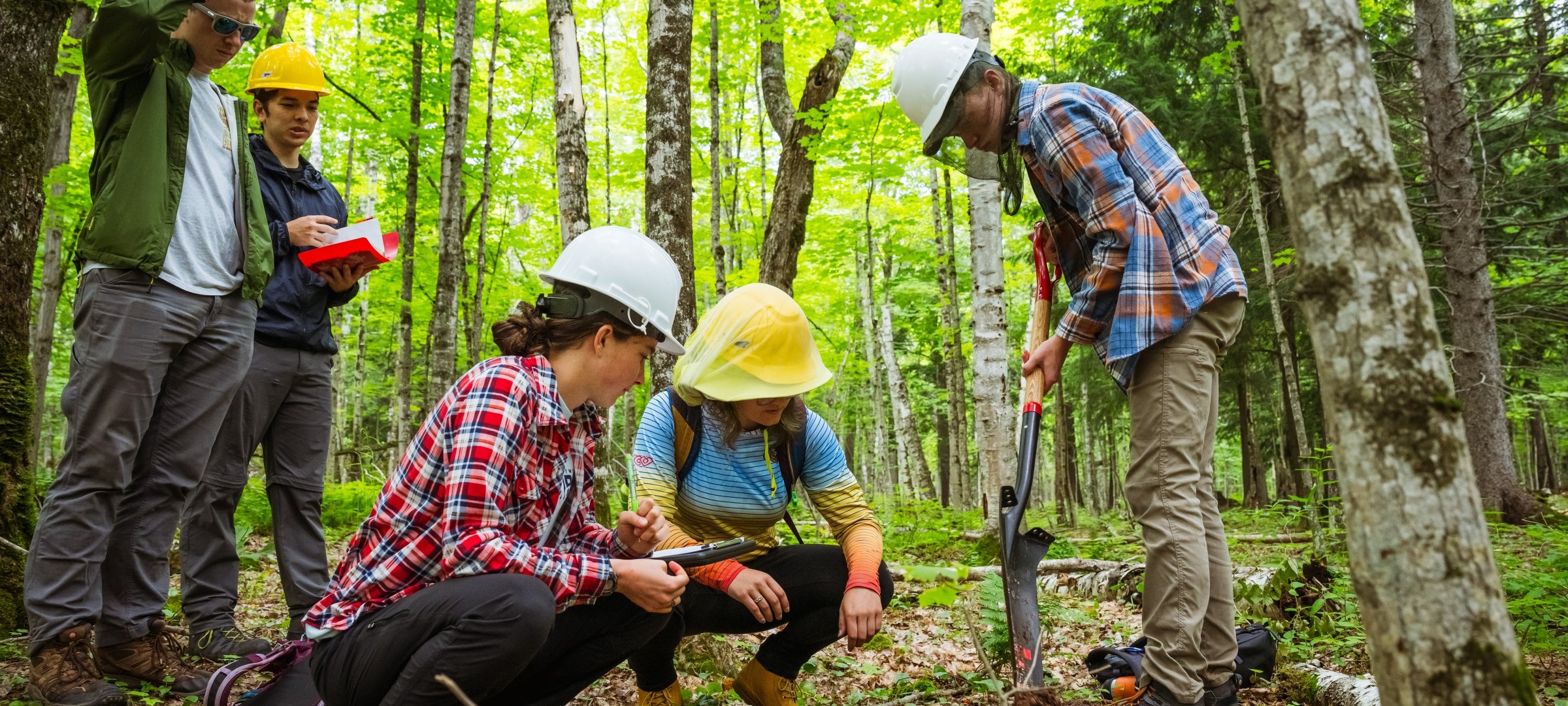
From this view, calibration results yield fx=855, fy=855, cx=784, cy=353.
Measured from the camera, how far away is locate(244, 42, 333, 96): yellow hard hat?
3.72 metres

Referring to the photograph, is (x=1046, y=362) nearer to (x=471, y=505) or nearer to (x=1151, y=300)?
(x=1151, y=300)

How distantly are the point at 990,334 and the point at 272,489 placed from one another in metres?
5.33

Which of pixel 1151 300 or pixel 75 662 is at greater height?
pixel 1151 300

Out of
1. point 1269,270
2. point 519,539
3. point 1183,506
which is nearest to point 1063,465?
point 1269,270

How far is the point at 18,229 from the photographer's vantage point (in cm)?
355

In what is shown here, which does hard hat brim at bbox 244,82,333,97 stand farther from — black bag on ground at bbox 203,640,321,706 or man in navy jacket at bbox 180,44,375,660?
black bag on ground at bbox 203,640,321,706

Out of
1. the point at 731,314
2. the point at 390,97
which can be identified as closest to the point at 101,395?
the point at 731,314

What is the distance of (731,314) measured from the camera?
2.91 m

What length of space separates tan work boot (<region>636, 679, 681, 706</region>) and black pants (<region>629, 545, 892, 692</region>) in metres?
0.02

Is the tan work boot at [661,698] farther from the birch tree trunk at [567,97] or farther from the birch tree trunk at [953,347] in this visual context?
the birch tree trunk at [953,347]

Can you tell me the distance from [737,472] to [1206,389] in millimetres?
1639

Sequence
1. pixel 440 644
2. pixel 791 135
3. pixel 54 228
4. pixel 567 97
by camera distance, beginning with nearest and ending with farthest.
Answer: pixel 440 644, pixel 567 97, pixel 791 135, pixel 54 228

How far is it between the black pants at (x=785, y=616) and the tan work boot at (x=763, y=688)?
23mm

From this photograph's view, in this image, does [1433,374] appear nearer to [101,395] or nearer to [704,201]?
[101,395]
